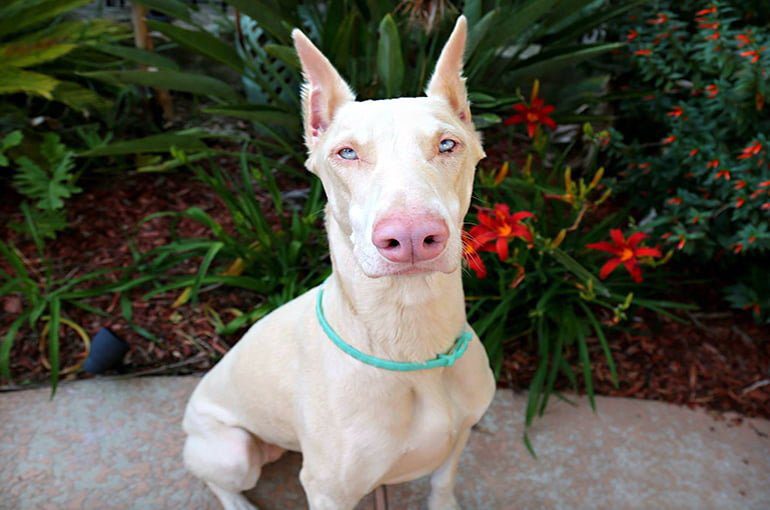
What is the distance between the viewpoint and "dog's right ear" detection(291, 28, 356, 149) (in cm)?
178

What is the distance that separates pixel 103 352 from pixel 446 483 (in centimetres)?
167

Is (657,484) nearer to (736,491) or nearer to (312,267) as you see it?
(736,491)

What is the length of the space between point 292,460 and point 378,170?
1.69 m

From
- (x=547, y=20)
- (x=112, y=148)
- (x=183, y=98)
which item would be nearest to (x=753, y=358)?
(x=547, y=20)

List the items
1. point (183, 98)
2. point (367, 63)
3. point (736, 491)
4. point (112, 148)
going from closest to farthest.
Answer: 1. point (736, 491)
2. point (112, 148)
3. point (367, 63)
4. point (183, 98)

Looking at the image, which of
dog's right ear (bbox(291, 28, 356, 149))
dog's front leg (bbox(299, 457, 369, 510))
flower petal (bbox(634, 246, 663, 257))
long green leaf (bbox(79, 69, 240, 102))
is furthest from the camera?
long green leaf (bbox(79, 69, 240, 102))

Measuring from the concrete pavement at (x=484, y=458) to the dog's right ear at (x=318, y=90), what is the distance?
1.54 meters

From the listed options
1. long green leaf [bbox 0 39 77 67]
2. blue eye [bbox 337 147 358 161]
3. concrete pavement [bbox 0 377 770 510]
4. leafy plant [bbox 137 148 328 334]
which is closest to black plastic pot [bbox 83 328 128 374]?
concrete pavement [bbox 0 377 770 510]

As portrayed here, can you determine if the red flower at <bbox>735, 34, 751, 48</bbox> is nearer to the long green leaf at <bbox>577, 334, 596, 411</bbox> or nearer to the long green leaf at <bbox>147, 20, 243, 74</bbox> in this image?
the long green leaf at <bbox>577, 334, 596, 411</bbox>

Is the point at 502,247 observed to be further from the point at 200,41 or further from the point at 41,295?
the point at 41,295

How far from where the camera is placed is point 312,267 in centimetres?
354

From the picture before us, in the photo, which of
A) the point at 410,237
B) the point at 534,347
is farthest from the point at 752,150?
the point at 410,237

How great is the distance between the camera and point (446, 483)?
2.48 meters

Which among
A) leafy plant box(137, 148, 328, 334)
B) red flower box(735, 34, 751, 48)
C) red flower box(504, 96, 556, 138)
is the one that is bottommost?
leafy plant box(137, 148, 328, 334)
